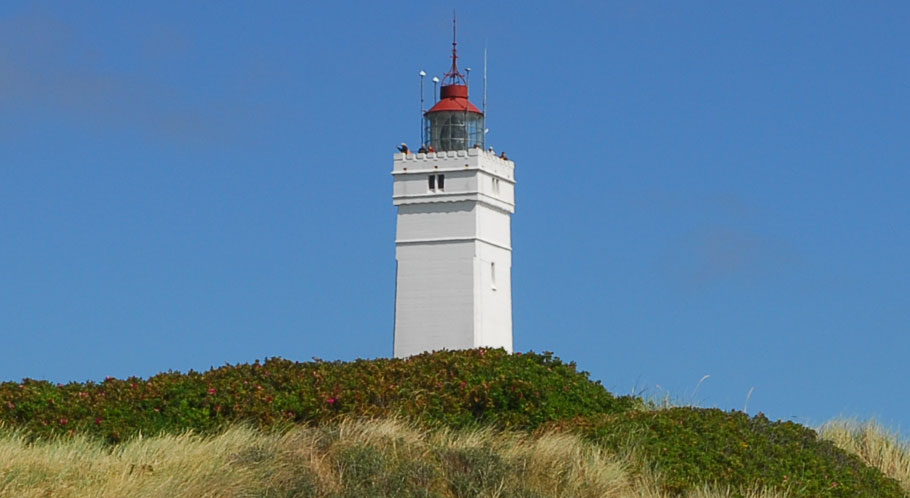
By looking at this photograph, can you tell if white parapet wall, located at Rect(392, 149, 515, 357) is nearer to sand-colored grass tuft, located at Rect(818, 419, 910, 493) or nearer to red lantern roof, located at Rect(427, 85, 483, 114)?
red lantern roof, located at Rect(427, 85, 483, 114)

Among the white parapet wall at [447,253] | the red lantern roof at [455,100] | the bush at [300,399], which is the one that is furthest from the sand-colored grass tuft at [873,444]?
the red lantern roof at [455,100]

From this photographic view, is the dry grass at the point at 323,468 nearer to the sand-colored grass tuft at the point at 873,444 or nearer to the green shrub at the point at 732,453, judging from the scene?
the green shrub at the point at 732,453

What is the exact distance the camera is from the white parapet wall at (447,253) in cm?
4978

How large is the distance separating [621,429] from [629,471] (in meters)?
0.96

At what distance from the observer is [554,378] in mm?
16609

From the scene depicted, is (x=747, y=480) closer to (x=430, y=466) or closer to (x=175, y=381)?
(x=430, y=466)

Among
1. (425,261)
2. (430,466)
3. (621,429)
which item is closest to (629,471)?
(621,429)

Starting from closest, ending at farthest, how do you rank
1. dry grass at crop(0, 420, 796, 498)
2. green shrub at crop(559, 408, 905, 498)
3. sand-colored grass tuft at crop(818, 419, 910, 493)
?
dry grass at crop(0, 420, 796, 498)
green shrub at crop(559, 408, 905, 498)
sand-colored grass tuft at crop(818, 419, 910, 493)

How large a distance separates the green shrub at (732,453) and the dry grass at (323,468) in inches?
11.7

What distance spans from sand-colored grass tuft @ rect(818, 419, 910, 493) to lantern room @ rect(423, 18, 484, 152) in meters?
34.9

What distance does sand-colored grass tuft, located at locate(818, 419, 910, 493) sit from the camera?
17.0m

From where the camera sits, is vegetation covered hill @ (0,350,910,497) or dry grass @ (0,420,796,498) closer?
dry grass @ (0,420,796,498)

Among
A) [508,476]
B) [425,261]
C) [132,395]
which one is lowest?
[508,476]

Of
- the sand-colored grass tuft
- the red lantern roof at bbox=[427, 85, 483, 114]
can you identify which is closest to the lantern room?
the red lantern roof at bbox=[427, 85, 483, 114]
